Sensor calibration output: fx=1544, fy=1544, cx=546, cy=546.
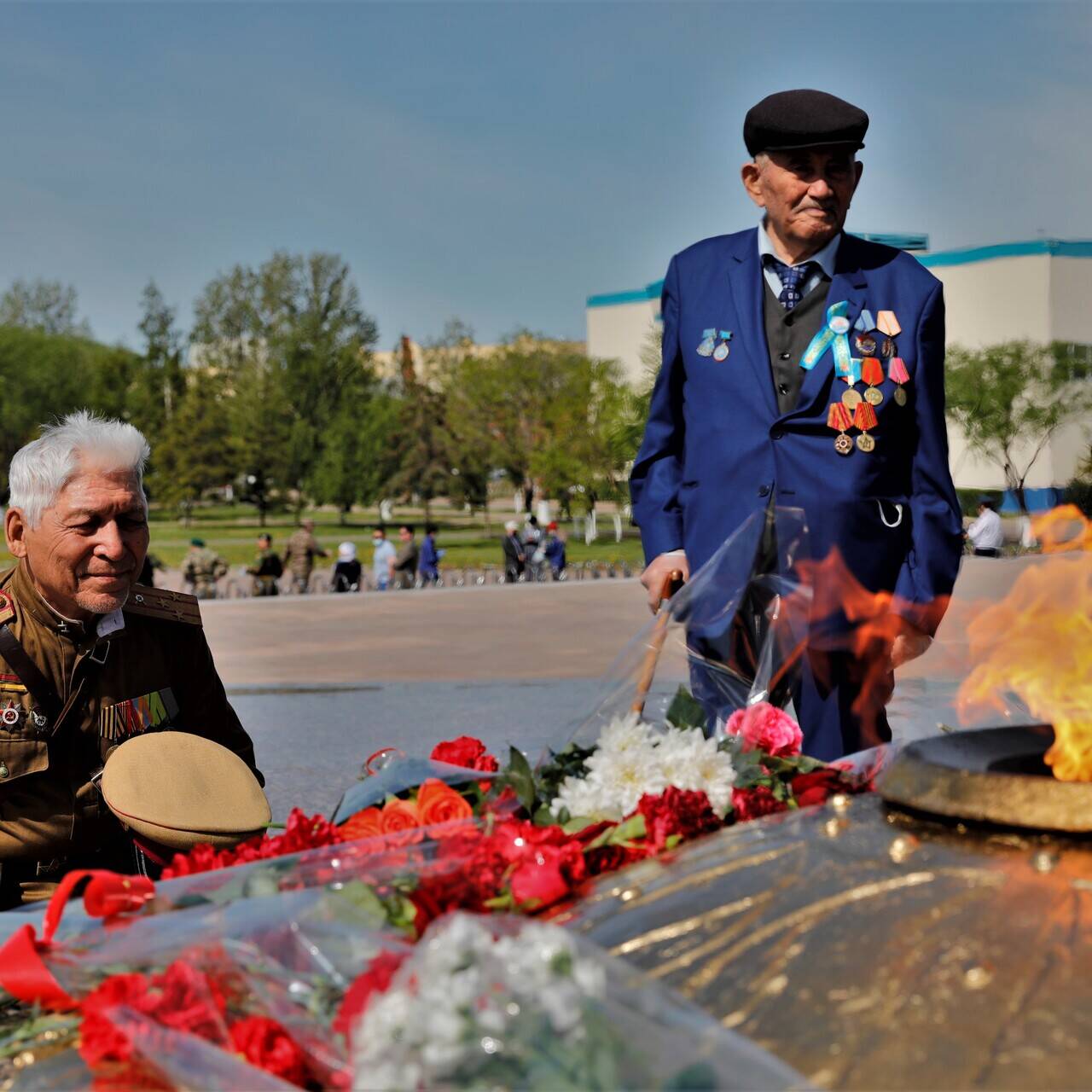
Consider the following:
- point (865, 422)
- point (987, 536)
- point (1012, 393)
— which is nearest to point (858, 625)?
point (865, 422)

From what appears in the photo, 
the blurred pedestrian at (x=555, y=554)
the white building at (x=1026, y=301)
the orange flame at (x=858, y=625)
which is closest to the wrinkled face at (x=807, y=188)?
the orange flame at (x=858, y=625)

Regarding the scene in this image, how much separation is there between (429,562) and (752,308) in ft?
79.8

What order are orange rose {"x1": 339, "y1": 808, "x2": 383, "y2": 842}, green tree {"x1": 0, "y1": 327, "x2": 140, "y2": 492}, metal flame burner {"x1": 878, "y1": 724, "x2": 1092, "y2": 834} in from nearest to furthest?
metal flame burner {"x1": 878, "y1": 724, "x2": 1092, "y2": 834}, orange rose {"x1": 339, "y1": 808, "x2": 383, "y2": 842}, green tree {"x1": 0, "y1": 327, "x2": 140, "y2": 492}

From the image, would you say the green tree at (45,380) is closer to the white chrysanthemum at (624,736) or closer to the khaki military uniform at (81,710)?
the khaki military uniform at (81,710)

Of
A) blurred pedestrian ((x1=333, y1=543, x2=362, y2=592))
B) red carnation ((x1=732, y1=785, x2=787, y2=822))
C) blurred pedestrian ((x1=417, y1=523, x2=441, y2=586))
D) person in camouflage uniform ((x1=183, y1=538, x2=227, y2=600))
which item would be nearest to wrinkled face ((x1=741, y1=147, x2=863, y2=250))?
red carnation ((x1=732, y1=785, x2=787, y2=822))

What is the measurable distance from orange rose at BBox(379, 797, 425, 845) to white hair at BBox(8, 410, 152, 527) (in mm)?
1253

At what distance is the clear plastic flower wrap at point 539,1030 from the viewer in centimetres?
142

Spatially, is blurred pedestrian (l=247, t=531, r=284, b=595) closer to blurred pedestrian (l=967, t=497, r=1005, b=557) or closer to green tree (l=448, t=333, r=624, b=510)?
blurred pedestrian (l=967, t=497, r=1005, b=557)

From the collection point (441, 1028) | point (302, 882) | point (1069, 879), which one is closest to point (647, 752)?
point (302, 882)

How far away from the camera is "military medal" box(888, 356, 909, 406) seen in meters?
3.23

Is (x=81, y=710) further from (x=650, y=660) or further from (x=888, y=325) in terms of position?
(x=888, y=325)

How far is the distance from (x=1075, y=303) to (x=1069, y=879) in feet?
189

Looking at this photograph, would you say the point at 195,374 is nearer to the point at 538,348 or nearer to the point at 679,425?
the point at 538,348

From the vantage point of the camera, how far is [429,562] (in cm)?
2748
